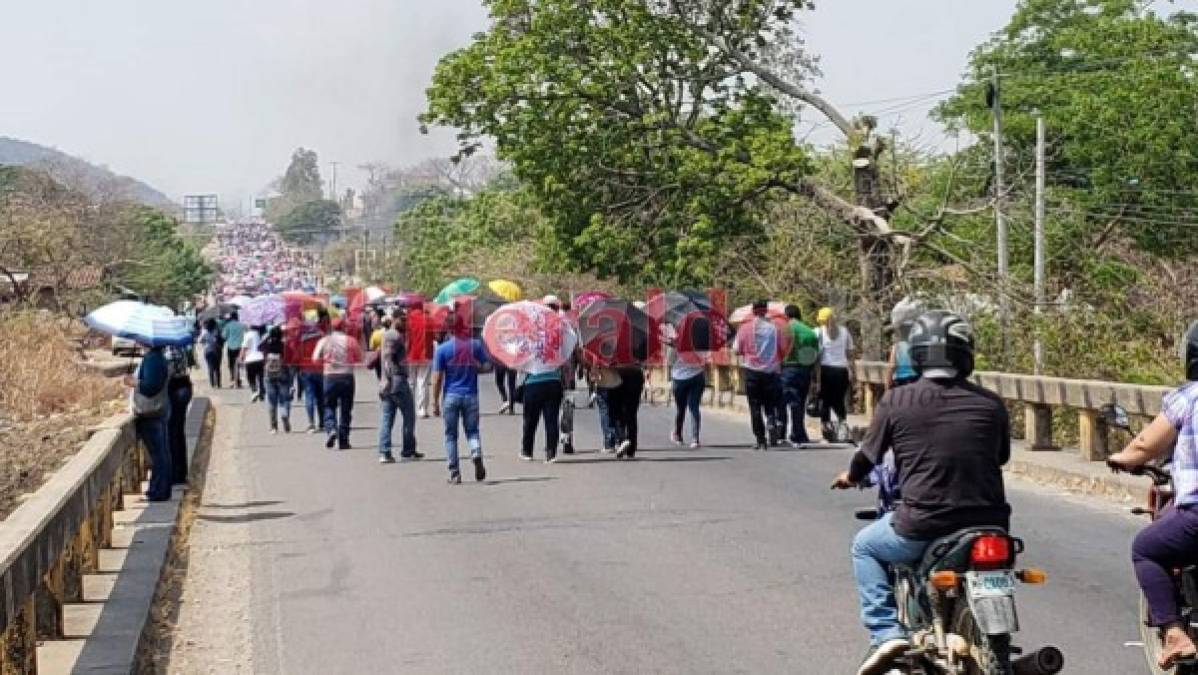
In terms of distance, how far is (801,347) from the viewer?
2052 centimetres

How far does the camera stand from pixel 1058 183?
171ft

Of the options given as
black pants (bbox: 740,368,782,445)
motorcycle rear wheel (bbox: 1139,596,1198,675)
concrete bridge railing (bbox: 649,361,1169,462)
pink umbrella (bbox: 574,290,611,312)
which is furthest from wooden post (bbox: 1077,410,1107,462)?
motorcycle rear wheel (bbox: 1139,596,1198,675)

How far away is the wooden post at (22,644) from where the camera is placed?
7270mm

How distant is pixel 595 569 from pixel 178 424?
6163mm

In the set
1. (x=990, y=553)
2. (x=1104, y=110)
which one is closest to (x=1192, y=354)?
(x=990, y=553)

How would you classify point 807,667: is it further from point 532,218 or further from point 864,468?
point 532,218

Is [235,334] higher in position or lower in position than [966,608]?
higher

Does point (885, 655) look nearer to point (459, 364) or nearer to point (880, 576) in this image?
point (880, 576)

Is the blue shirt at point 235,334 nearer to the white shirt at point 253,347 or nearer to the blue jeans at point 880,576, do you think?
the white shirt at point 253,347

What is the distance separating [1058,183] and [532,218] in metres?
22.6

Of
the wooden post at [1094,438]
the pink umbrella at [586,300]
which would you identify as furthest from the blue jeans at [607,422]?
the wooden post at [1094,438]

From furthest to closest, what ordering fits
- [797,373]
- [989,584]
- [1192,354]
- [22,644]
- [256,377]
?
[256,377], [797,373], [22,644], [1192,354], [989,584]

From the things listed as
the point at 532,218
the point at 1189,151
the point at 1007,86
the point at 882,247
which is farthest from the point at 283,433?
the point at 532,218

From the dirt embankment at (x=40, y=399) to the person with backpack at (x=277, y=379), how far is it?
106 inches
